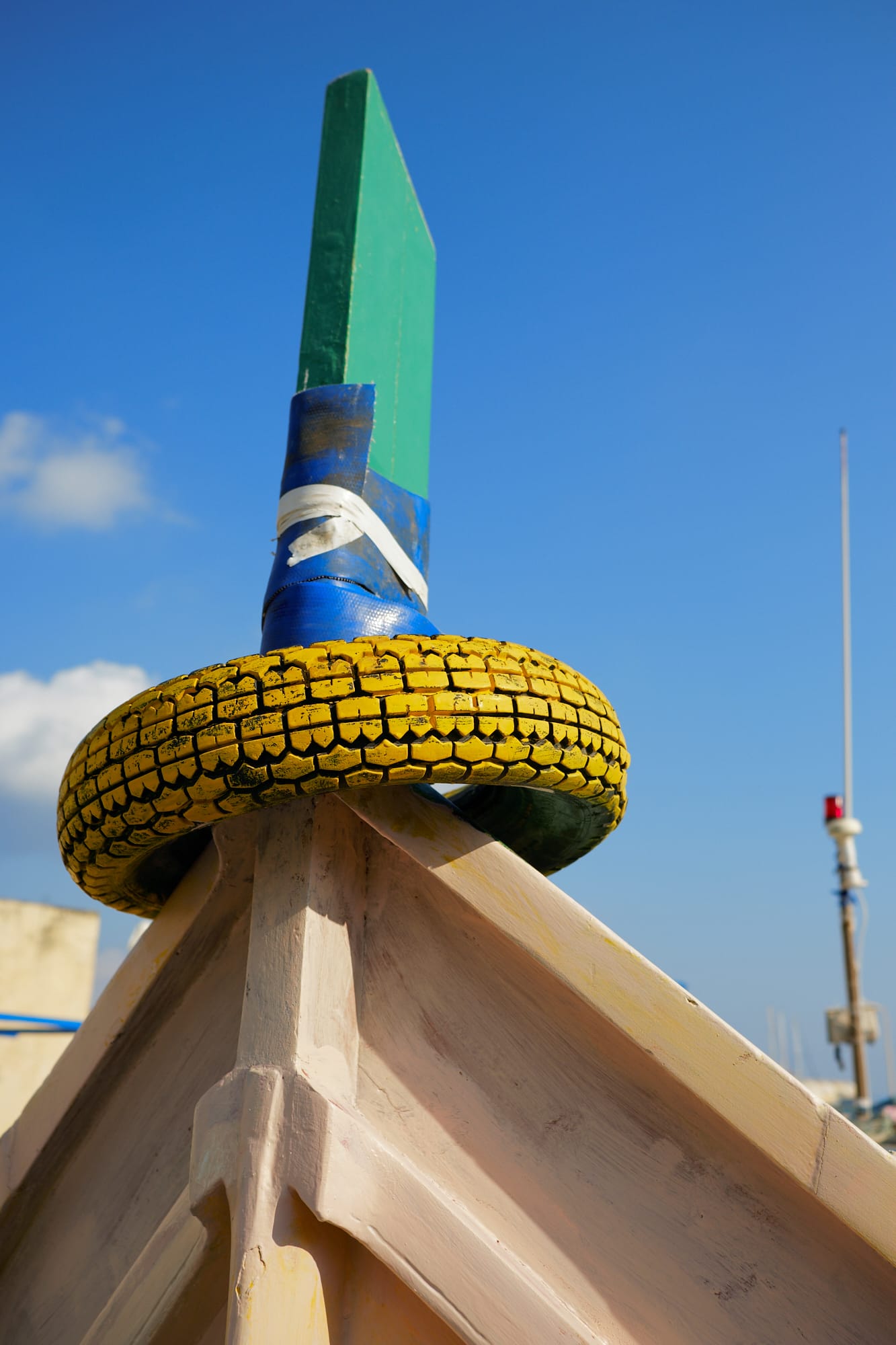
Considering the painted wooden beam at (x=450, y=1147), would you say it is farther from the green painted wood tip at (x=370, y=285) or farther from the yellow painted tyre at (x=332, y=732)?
the green painted wood tip at (x=370, y=285)

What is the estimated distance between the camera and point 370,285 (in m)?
2.77

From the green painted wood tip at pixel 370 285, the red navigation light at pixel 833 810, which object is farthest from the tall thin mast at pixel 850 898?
the green painted wood tip at pixel 370 285

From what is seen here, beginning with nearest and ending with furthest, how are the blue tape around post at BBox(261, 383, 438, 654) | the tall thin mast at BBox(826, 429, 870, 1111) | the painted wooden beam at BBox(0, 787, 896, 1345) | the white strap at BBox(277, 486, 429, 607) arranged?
1. the painted wooden beam at BBox(0, 787, 896, 1345)
2. the blue tape around post at BBox(261, 383, 438, 654)
3. the white strap at BBox(277, 486, 429, 607)
4. the tall thin mast at BBox(826, 429, 870, 1111)

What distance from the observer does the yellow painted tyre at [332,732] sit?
175 centimetres

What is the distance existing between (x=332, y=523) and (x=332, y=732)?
81 cm

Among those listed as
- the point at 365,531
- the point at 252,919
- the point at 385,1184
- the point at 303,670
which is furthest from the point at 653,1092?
the point at 365,531

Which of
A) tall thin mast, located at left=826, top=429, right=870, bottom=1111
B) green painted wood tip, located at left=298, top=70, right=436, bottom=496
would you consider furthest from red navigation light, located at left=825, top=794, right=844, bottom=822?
green painted wood tip, located at left=298, top=70, right=436, bottom=496

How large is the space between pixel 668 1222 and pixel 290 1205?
0.66m

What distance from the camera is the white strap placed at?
2383mm

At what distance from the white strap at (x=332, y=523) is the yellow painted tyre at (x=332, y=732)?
59 cm

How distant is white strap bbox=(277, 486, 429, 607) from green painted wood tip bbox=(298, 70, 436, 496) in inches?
8.1

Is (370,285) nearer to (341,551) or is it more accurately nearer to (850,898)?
(341,551)

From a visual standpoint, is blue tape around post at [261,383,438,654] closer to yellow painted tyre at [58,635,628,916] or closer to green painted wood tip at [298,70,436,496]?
green painted wood tip at [298,70,436,496]

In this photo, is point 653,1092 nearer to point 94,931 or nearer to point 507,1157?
point 507,1157
